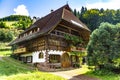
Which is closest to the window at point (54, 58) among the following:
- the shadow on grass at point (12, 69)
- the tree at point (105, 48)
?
the shadow on grass at point (12, 69)

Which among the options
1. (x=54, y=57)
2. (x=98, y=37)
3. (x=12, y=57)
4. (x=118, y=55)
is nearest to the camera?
(x=118, y=55)

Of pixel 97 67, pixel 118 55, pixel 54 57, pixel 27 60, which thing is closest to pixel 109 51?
pixel 118 55

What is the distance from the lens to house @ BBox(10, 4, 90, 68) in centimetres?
3419

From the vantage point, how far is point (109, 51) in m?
28.0

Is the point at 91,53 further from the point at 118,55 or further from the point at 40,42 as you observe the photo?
the point at 40,42

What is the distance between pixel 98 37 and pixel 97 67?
4303 mm

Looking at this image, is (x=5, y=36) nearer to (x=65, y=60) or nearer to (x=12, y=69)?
(x=65, y=60)

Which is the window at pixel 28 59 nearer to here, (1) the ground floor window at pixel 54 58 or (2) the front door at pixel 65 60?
(1) the ground floor window at pixel 54 58

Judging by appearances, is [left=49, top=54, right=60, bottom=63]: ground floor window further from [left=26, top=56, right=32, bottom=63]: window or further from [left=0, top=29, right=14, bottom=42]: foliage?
[left=0, top=29, right=14, bottom=42]: foliage

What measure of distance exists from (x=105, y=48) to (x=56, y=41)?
9835 mm

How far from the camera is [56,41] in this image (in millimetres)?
35469

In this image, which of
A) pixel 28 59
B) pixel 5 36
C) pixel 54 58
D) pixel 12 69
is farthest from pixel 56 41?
pixel 5 36

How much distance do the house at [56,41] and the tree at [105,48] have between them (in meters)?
7.19

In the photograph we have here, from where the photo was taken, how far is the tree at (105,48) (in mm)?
27688
